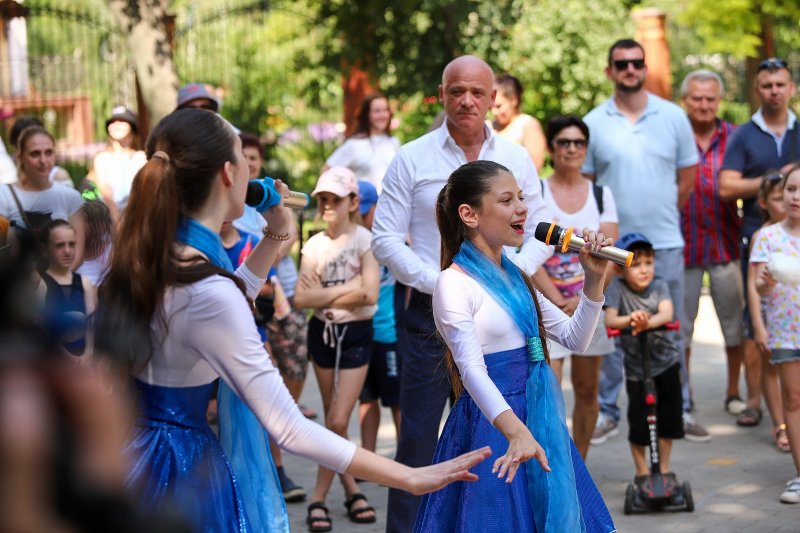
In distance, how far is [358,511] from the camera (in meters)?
6.56

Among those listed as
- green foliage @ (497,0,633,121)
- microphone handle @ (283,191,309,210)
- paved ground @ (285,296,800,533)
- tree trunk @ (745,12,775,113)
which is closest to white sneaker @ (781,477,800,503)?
paved ground @ (285,296,800,533)

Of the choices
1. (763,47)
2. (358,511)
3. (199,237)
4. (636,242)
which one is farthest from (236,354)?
(763,47)

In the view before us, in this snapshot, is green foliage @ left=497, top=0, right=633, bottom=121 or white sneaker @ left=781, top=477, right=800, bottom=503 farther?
green foliage @ left=497, top=0, right=633, bottom=121

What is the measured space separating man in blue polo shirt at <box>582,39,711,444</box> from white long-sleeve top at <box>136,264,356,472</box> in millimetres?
5161

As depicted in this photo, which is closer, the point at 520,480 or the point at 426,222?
the point at 520,480

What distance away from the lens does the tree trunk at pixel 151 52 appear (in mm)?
11367

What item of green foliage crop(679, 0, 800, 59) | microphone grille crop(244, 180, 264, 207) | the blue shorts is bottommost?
the blue shorts

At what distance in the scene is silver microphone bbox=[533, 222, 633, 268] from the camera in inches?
162

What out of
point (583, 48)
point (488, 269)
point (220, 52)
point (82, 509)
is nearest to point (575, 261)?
point (488, 269)

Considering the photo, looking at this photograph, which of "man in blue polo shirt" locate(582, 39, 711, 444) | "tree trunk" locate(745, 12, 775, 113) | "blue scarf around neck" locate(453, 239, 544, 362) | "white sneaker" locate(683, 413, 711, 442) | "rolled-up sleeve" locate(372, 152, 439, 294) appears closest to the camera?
"blue scarf around neck" locate(453, 239, 544, 362)

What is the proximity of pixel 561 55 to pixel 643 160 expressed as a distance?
25.0 feet

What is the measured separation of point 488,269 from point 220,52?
12.1 m

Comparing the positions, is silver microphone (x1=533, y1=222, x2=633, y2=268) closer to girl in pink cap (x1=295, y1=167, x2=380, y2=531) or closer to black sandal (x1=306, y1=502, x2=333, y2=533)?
girl in pink cap (x1=295, y1=167, x2=380, y2=531)

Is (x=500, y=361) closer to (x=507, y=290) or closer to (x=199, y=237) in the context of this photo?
(x=507, y=290)
